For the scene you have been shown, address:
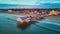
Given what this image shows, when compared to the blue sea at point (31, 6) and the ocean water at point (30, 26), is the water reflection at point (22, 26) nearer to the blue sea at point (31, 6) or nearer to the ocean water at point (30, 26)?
the ocean water at point (30, 26)

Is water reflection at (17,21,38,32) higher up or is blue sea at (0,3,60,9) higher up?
blue sea at (0,3,60,9)

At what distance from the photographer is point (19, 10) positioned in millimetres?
1194

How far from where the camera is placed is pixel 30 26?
1.17 meters

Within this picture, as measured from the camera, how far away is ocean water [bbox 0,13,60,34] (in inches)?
45.4

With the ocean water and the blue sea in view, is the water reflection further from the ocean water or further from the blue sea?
the blue sea

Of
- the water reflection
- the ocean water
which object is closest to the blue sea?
the ocean water

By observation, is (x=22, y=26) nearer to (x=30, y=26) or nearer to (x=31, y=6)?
(x=30, y=26)

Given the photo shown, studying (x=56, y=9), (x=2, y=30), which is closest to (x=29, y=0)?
(x=56, y=9)

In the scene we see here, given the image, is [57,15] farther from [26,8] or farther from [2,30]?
[2,30]

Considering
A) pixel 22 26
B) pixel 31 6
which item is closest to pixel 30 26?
pixel 22 26

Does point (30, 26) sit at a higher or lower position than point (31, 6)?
lower

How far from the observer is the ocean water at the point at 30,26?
1152 millimetres

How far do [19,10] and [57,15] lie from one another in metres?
0.44

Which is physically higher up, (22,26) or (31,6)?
(31,6)
